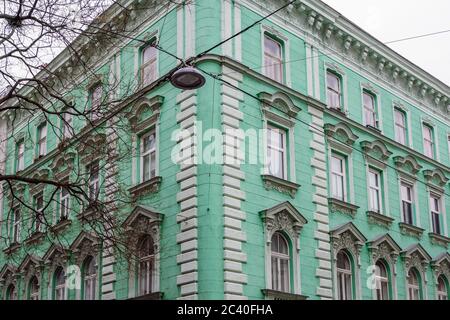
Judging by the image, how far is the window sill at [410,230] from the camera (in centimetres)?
2436

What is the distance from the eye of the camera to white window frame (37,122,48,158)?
27.5 meters

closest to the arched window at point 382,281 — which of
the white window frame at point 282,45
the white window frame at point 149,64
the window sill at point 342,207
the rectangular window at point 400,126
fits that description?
the window sill at point 342,207

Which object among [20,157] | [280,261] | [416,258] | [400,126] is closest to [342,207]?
[280,261]

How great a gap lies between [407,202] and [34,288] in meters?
13.9

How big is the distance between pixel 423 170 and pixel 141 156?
11892mm

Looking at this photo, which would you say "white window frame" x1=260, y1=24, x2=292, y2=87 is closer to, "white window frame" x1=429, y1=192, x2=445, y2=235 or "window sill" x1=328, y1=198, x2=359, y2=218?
"window sill" x1=328, y1=198, x2=359, y2=218

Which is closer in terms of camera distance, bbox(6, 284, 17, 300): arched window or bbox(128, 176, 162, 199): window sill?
bbox(128, 176, 162, 199): window sill

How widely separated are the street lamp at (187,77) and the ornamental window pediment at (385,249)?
1117cm

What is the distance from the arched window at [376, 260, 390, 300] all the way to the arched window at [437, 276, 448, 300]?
3577 millimetres

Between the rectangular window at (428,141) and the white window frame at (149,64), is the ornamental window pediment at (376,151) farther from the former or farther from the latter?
the white window frame at (149,64)

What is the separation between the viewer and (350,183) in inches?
890

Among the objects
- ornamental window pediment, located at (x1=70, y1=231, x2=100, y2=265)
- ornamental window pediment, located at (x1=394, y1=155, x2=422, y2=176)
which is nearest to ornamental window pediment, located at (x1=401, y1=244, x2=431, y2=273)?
ornamental window pediment, located at (x1=394, y1=155, x2=422, y2=176)
